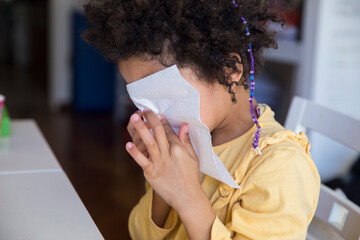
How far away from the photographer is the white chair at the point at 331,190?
943mm

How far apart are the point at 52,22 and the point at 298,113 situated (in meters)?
3.45

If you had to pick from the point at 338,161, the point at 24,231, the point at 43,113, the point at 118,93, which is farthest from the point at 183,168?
the point at 43,113

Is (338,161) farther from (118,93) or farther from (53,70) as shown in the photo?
(53,70)

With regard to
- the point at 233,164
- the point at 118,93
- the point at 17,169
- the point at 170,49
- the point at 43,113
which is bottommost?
the point at 43,113

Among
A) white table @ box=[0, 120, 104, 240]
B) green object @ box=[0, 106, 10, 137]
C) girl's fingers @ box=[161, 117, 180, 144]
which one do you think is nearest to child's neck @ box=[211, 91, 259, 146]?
girl's fingers @ box=[161, 117, 180, 144]

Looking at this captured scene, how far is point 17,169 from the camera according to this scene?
39.8 inches

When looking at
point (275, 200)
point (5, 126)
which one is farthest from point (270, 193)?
point (5, 126)

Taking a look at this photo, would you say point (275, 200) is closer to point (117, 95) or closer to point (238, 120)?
point (238, 120)

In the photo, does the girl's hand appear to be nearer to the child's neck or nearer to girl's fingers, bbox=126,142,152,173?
girl's fingers, bbox=126,142,152,173

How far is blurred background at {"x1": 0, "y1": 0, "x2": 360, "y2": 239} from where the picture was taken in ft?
7.14

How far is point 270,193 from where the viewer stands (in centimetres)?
73

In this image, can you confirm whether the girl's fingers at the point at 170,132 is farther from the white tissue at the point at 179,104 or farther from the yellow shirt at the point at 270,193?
the yellow shirt at the point at 270,193

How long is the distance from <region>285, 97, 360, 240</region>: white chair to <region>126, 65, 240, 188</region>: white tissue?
31 centimetres

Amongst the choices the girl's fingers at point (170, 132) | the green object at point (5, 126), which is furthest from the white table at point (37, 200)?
the girl's fingers at point (170, 132)
